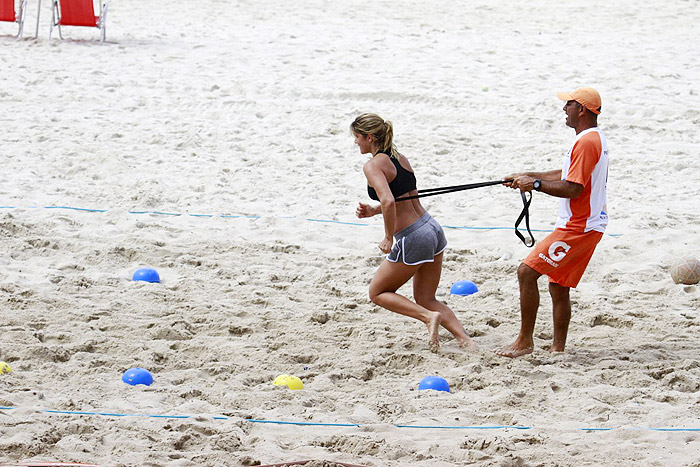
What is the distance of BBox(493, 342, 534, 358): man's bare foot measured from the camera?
5395 millimetres

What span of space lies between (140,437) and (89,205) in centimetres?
408

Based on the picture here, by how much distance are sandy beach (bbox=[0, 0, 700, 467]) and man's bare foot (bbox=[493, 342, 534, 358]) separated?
1.9 inches

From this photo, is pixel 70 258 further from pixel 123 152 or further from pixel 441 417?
pixel 441 417

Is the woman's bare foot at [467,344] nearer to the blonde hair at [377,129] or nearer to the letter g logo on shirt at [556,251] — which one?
the letter g logo on shirt at [556,251]

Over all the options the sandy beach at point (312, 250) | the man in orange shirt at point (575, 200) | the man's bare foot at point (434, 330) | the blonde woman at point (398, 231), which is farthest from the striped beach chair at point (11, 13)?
the man in orange shirt at point (575, 200)

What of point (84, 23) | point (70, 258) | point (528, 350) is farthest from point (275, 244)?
point (84, 23)

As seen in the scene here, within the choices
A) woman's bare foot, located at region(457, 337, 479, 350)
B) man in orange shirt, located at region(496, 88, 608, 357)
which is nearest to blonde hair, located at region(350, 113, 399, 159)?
man in orange shirt, located at region(496, 88, 608, 357)

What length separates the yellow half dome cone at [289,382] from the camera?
16.1 feet

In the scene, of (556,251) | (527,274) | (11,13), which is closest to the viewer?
(556,251)

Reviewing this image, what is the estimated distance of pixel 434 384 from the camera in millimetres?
4934

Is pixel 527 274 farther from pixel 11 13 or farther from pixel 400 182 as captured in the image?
pixel 11 13

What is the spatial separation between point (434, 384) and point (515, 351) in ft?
2.30

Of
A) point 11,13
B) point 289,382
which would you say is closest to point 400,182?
point 289,382

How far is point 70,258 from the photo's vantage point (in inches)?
268
